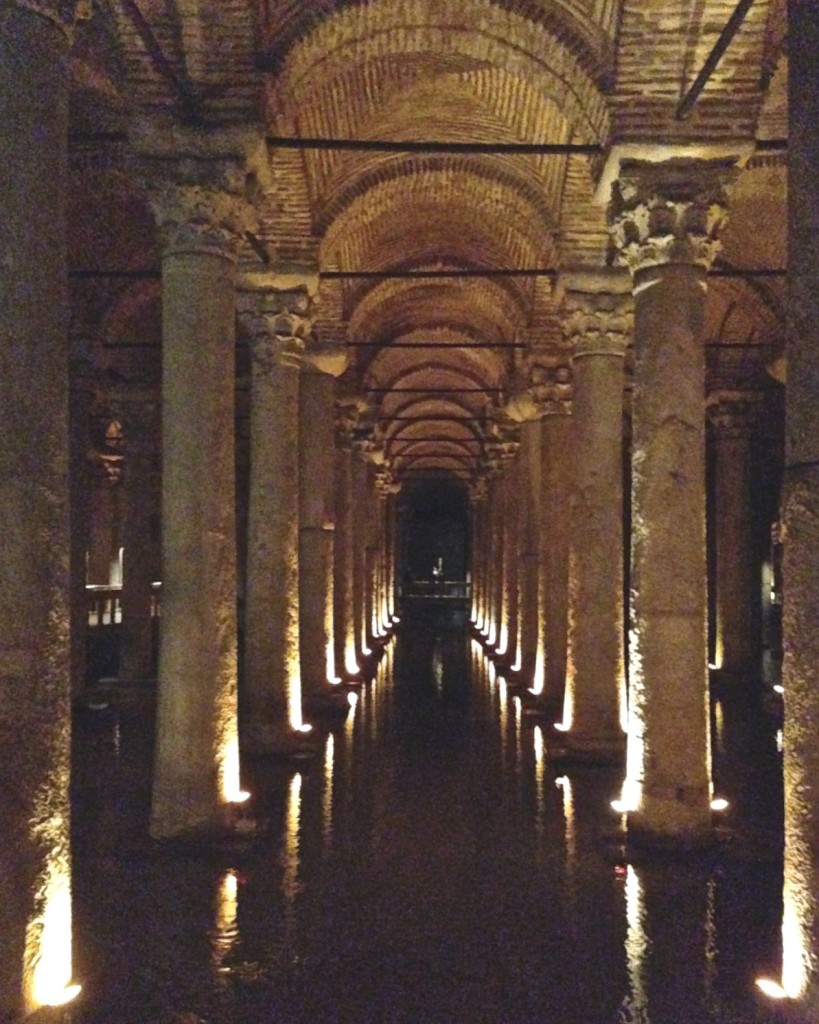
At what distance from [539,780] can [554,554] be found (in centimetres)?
395

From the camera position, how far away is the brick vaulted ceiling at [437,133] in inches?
279

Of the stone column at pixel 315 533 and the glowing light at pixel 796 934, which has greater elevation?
the stone column at pixel 315 533

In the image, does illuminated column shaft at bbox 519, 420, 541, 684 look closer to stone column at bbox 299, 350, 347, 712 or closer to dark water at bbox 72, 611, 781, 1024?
stone column at bbox 299, 350, 347, 712

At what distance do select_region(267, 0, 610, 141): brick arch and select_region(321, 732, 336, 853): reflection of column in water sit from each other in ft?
16.7

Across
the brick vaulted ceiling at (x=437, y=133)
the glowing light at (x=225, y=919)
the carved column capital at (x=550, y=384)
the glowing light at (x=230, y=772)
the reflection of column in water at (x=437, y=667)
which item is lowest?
the reflection of column in water at (x=437, y=667)

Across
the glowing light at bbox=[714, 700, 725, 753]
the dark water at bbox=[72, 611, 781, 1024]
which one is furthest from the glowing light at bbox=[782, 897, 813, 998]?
the glowing light at bbox=[714, 700, 725, 753]

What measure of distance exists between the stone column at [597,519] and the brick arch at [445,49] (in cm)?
199

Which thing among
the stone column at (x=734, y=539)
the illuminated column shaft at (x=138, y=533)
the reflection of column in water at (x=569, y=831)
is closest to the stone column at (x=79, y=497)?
the illuminated column shaft at (x=138, y=533)

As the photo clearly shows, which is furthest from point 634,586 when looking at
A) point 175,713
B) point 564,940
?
point 175,713

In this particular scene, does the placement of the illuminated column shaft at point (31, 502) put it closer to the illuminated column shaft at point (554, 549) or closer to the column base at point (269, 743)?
the column base at point (269, 743)

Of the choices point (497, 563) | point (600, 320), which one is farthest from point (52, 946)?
point (497, 563)

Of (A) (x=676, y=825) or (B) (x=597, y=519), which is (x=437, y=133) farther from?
(A) (x=676, y=825)

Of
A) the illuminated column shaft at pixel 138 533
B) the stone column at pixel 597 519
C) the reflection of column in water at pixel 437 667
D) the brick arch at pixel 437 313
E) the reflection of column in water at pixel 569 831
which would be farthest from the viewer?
the reflection of column in water at pixel 437 667

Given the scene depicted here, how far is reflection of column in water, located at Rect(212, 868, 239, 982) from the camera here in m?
4.96
